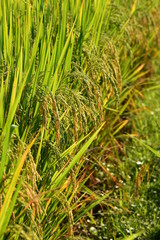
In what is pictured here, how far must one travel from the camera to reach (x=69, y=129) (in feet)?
7.12

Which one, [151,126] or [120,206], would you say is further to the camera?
[151,126]

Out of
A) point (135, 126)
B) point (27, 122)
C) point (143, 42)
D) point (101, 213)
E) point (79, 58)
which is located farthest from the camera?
point (143, 42)

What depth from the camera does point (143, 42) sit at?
4055mm

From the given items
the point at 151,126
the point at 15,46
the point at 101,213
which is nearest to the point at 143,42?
the point at 151,126

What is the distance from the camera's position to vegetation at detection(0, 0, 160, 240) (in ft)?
5.73

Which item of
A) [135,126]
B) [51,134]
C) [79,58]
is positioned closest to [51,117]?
[51,134]

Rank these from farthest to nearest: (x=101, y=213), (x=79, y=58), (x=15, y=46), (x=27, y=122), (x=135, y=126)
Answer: (x=135, y=126) → (x=101, y=213) → (x=79, y=58) → (x=15, y=46) → (x=27, y=122)

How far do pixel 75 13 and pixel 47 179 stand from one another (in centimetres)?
99

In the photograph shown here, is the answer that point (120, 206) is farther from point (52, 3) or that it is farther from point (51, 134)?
point (52, 3)

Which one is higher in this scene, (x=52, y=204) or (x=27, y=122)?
(x=27, y=122)

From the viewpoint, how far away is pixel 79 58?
102 inches

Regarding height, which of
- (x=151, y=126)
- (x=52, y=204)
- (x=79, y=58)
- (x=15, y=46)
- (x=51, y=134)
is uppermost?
(x=15, y=46)

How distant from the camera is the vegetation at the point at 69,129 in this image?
1.75 meters

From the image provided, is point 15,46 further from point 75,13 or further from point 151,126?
point 151,126
